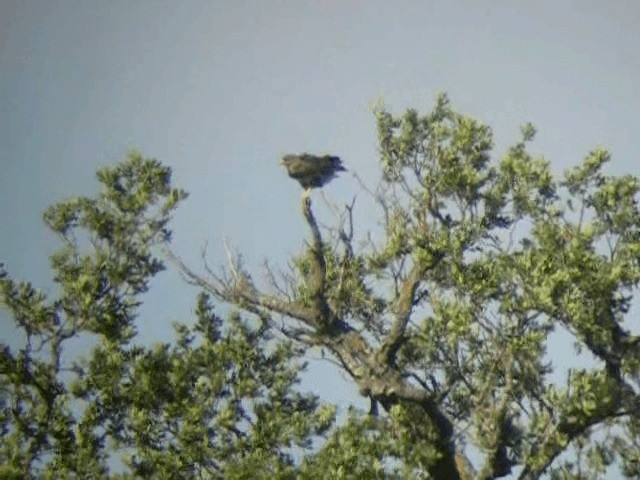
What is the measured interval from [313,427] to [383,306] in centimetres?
500

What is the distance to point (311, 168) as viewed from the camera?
17.0m

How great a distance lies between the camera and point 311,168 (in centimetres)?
1703

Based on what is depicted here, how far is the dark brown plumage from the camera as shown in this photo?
17047 millimetres

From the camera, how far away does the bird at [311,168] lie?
17.0 meters

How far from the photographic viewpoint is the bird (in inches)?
671

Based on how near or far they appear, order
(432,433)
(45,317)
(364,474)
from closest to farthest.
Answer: (364,474)
(432,433)
(45,317)

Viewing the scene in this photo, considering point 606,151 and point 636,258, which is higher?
point 606,151

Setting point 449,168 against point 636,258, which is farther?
point 449,168

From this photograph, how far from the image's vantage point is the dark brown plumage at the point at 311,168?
1705cm

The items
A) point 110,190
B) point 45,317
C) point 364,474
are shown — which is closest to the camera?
point 364,474

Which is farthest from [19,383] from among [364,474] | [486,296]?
[486,296]

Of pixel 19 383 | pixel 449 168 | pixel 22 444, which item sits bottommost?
pixel 22 444

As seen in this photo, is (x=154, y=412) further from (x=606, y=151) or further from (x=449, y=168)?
(x=606, y=151)

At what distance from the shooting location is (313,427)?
17797 millimetres
